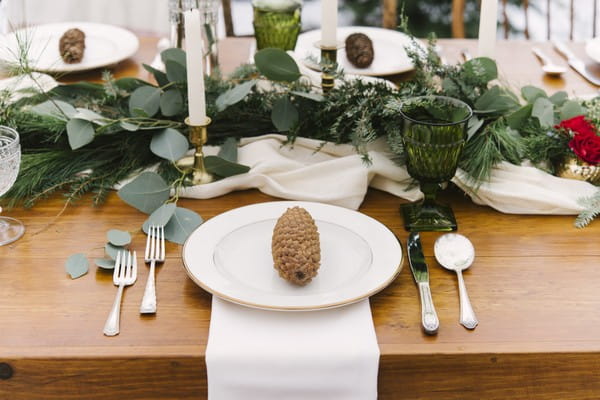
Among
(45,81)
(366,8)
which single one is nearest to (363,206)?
(45,81)

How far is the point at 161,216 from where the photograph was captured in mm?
1050

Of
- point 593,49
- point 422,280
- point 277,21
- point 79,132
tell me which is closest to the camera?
point 422,280

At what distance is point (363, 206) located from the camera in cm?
114

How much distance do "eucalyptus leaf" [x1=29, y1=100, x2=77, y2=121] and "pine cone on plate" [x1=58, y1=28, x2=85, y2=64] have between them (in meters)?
0.41

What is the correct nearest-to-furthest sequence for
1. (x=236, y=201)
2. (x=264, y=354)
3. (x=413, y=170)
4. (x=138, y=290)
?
1. (x=264, y=354)
2. (x=138, y=290)
3. (x=413, y=170)
4. (x=236, y=201)

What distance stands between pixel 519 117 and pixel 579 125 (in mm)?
105

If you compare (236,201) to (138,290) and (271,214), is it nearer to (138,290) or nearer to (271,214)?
(271,214)

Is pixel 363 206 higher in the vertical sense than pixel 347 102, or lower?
lower

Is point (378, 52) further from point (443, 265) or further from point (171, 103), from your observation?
point (443, 265)

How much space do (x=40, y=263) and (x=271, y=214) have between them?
1.07ft

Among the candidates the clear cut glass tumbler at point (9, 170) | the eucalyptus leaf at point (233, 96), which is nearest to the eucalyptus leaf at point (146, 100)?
the eucalyptus leaf at point (233, 96)

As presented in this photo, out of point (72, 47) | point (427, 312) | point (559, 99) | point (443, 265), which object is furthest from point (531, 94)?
point (72, 47)

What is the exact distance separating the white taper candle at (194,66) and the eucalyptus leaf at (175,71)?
178mm

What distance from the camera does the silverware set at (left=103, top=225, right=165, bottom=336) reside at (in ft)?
2.81
